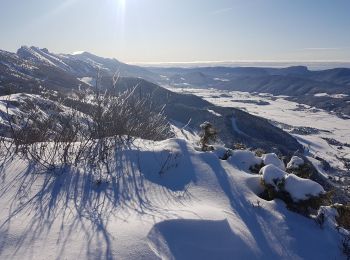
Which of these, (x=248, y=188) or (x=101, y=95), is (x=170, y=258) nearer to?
(x=248, y=188)

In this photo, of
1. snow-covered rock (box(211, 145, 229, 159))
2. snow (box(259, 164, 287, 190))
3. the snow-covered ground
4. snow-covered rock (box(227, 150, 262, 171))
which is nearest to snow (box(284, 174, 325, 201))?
snow (box(259, 164, 287, 190))

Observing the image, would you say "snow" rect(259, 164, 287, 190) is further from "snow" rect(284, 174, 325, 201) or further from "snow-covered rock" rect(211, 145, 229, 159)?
"snow-covered rock" rect(211, 145, 229, 159)

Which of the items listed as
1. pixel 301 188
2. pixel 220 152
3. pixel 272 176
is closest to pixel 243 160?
pixel 220 152

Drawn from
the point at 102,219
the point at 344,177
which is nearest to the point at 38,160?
the point at 102,219

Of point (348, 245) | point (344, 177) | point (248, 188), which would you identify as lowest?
point (344, 177)

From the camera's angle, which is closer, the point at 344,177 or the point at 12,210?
the point at 12,210

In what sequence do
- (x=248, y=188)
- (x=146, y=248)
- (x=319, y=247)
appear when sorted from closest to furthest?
(x=146, y=248) < (x=319, y=247) < (x=248, y=188)

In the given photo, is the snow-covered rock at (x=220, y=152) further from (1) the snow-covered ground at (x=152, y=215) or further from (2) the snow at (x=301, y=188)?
(2) the snow at (x=301, y=188)
